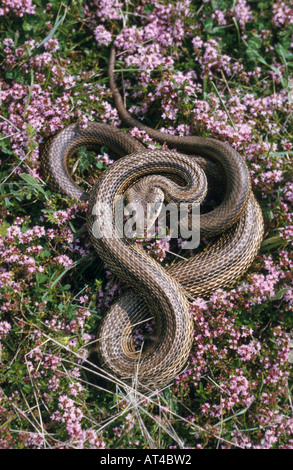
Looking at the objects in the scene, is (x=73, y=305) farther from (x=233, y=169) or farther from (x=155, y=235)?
(x=233, y=169)

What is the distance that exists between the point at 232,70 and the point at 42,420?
621cm

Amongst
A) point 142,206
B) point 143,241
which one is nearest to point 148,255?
point 143,241

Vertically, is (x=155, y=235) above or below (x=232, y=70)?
below

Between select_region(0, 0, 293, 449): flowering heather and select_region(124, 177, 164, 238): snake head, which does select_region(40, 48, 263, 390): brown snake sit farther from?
select_region(0, 0, 293, 449): flowering heather

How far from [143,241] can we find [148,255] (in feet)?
0.77

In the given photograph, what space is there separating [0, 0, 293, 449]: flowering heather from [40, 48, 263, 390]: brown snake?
195 millimetres

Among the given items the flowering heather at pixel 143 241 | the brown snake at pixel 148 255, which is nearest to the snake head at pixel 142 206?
the brown snake at pixel 148 255

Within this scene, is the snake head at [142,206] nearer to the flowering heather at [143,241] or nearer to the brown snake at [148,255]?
the brown snake at [148,255]

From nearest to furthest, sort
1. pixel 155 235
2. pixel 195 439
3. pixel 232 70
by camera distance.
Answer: pixel 195 439
pixel 155 235
pixel 232 70

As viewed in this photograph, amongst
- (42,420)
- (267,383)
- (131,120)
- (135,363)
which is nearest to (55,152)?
(131,120)

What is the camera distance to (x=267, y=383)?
582cm

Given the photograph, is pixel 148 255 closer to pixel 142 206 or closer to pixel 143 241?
pixel 143 241

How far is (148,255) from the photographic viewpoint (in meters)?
6.01

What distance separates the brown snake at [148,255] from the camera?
5676 mm
